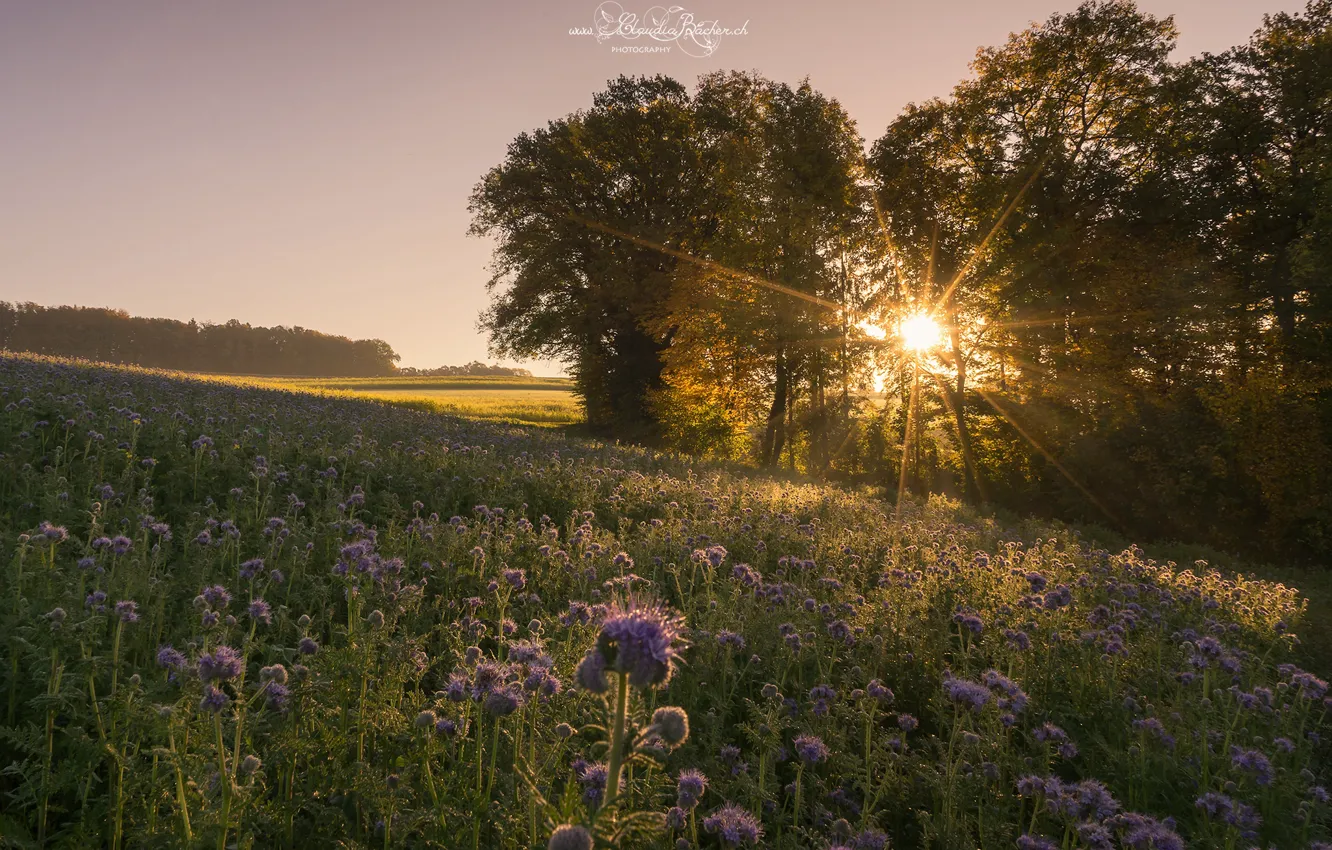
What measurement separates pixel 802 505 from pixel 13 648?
9.59m

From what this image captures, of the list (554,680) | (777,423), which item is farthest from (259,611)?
(777,423)

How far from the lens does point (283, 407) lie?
12.2 meters

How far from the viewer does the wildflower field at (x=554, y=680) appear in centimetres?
250

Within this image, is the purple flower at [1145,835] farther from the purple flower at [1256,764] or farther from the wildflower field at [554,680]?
the purple flower at [1256,764]

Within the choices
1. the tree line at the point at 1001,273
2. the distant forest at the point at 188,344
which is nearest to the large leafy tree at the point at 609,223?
the tree line at the point at 1001,273

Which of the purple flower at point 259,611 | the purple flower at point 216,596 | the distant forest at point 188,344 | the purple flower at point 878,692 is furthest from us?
the distant forest at point 188,344

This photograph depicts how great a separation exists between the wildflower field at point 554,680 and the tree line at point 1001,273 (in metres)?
11.8

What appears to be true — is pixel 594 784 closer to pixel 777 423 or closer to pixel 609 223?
pixel 777 423

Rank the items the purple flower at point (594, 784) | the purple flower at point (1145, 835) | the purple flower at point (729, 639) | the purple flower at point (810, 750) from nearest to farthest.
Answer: the purple flower at point (594, 784)
the purple flower at point (1145, 835)
the purple flower at point (810, 750)
the purple flower at point (729, 639)

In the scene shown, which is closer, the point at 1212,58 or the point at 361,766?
the point at 361,766

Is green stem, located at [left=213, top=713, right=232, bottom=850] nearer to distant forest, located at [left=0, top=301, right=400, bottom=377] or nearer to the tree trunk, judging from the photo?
the tree trunk

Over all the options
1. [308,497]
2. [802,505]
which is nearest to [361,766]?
[308,497]

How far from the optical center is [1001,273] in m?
21.3

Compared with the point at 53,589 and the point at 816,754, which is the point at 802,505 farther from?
the point at 53,589
